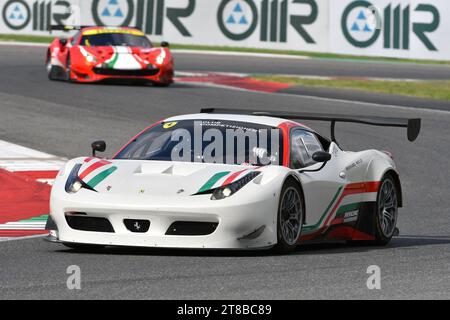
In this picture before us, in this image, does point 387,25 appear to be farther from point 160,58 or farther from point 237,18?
point 160,58

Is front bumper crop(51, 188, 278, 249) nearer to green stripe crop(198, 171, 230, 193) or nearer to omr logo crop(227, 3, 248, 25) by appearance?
green stripe crop(198, 171, 230, 193)

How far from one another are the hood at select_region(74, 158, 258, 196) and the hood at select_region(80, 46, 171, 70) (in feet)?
54.0

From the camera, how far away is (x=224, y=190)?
948cm

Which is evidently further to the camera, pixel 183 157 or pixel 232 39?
pixel 232 39

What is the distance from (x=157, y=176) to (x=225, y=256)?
79 cm

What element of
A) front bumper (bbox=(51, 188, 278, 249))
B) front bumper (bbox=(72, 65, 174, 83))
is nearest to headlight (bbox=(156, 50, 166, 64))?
front bumper (bbox=(72, 65, 174, 83))

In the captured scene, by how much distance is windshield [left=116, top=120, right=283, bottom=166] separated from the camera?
405 inches

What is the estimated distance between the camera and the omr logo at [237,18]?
134 feet

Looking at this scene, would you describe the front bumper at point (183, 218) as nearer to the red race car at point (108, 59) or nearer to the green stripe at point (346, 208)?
the green stripe at point (346, 208)

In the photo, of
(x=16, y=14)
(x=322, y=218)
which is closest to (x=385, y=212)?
(x=322, y=218)
